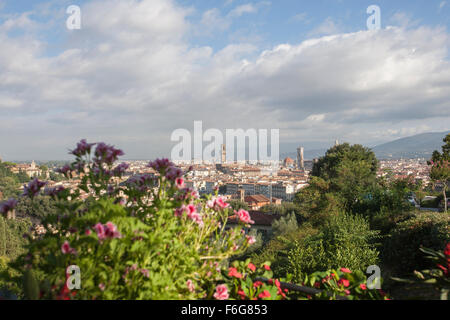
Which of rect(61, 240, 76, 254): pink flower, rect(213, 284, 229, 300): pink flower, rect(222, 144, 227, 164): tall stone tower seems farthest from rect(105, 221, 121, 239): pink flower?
rect(222, 144, 227, 164): tall stone tower

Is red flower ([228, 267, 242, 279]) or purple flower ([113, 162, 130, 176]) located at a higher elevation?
purple flower ([113, 162, 130, 176])

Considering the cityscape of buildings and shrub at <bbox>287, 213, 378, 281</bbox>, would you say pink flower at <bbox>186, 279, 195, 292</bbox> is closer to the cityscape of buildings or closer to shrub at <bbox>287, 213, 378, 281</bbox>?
shrub at <bbox>287, 213, 378, 281</bbox>

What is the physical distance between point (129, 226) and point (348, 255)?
5093 millimetres

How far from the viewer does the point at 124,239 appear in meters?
1.40

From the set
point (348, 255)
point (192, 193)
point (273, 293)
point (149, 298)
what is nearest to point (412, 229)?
point (348, 255)

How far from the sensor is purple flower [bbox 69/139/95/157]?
1.90 meters

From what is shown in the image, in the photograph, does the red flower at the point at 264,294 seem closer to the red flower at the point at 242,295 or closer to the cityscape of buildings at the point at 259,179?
the red flower at the point at 242,295

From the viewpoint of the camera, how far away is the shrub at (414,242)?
5.38 m

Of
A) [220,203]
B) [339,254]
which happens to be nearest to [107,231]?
[220,203]

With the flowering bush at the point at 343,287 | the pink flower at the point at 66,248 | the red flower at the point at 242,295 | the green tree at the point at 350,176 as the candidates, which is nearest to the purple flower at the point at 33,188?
the pink flower at the point at 66,248

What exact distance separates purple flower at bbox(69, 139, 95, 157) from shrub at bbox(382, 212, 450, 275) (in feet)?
17.9

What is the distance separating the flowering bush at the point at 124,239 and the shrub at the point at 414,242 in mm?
4779
